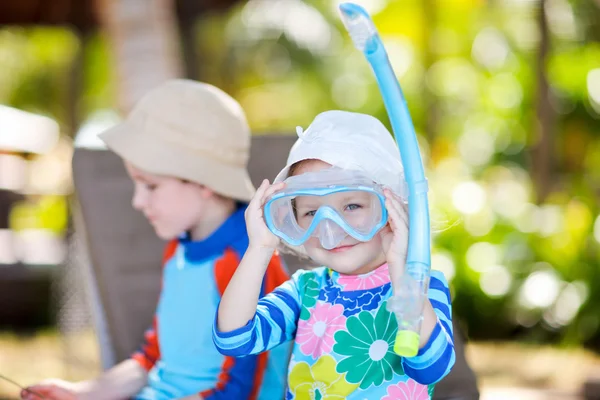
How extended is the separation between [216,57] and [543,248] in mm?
Answer: 19710

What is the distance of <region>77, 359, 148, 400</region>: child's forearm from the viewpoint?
265 centimetres

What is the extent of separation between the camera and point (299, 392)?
6.75 ft

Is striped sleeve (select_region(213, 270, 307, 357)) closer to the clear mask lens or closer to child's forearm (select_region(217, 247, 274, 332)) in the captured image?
child's forearm (select_region(217, 247, 274, 332))

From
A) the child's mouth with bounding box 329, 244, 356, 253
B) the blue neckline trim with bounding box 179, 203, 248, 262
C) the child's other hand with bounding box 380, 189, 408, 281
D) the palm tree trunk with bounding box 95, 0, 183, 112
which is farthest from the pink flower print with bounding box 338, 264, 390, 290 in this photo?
the palm tree trunk with bounding box 95, 0, 183, 112

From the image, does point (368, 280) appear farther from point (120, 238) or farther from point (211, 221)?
point (120, 238)

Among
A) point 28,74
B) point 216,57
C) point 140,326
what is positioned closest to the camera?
point 140,326

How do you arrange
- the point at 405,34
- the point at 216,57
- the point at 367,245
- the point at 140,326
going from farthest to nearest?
the point at 216,57 < the point at 405,34 < the point at 140,326 < the point at 367,245

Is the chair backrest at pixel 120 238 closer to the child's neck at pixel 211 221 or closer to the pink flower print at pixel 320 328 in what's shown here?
the child's neck at pixel 211 221

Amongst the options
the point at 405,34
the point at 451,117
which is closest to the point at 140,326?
the point at 405,34

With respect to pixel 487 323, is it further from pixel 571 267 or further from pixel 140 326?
pixel 140 326

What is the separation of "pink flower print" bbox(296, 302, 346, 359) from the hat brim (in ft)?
2.10

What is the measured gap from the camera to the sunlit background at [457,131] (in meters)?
6.24

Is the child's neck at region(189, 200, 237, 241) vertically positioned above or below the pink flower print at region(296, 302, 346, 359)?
above

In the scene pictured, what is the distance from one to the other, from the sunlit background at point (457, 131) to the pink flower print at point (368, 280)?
6.8 inches
